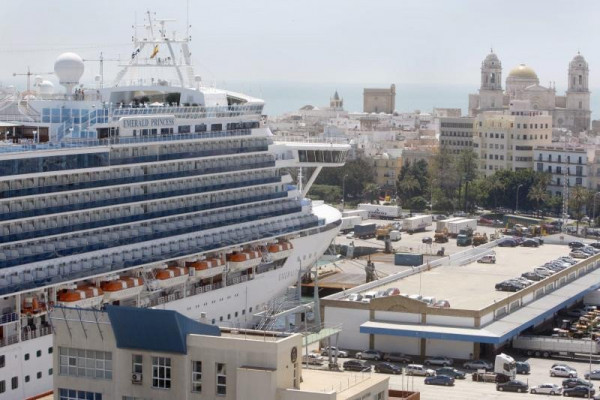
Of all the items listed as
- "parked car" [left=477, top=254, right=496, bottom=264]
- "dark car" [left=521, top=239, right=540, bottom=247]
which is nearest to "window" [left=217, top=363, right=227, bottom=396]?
"parked car" [left=477, top=254, right=496, bottom=264]

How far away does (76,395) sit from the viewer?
2823 centimetres

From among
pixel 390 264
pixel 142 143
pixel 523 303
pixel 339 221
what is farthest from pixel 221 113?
pixel 390 264

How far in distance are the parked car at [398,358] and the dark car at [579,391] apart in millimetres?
6199

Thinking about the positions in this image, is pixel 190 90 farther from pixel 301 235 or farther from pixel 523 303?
pixel 523 303

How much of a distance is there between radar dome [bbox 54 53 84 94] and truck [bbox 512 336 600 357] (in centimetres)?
1647

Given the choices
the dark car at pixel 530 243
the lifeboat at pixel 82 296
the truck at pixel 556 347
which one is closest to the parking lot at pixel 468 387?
the truck at pixel 556 347

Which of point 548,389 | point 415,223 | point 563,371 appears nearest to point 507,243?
point 415,223

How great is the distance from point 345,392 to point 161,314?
11.7 ft

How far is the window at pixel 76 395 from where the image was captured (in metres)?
28.1

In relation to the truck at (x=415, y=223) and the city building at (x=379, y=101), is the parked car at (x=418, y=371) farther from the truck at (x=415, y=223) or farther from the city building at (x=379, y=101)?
the city building at (x=379, y=101)

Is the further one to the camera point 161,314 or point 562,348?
point 562,348

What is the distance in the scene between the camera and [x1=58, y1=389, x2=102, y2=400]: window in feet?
92.2

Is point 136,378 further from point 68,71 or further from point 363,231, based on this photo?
point 363,231

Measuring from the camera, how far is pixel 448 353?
47.4 metres
